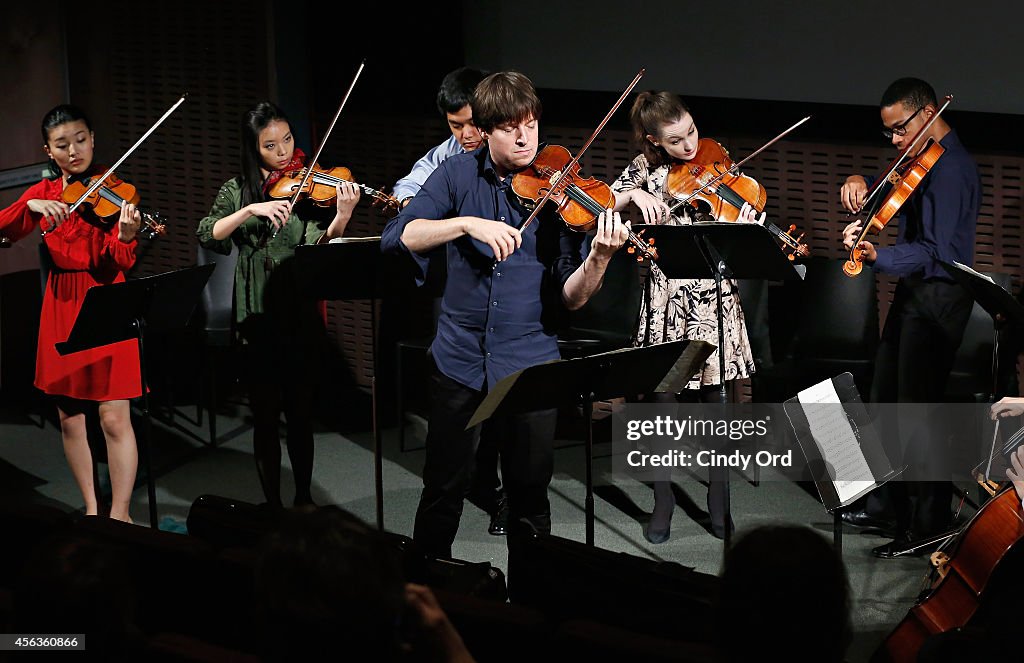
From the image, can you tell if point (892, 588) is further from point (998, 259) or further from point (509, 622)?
point (509, 622)

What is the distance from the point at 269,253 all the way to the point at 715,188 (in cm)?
151

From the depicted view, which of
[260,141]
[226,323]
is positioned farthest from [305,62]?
[260,141]

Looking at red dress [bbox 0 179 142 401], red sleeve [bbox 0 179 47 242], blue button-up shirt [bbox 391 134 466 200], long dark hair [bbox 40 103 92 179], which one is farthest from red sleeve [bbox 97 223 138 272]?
blue button-up shirt [bbox 391 134 466 200]

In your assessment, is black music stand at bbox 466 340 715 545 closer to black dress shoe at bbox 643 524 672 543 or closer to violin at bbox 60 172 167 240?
black dress shoe at bbox 643 524 672 543

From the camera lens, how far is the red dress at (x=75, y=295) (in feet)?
Answer: 12.7

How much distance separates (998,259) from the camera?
4652mm

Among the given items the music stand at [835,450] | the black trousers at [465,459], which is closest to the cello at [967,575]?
the music stand at [835,450]

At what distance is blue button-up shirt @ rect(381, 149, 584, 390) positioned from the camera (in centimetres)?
309

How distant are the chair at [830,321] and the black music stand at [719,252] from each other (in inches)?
50.5

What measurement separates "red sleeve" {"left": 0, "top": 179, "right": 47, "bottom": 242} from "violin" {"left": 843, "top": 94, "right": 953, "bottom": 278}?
2.72 metres

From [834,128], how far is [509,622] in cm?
355

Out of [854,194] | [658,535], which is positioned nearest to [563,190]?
[854,194]

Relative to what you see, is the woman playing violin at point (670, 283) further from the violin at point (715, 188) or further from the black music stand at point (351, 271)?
the black music stand at point (351, 271)

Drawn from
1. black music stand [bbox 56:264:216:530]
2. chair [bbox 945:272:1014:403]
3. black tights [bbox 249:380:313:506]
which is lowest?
black tights [bbox 249:380:313:506]
